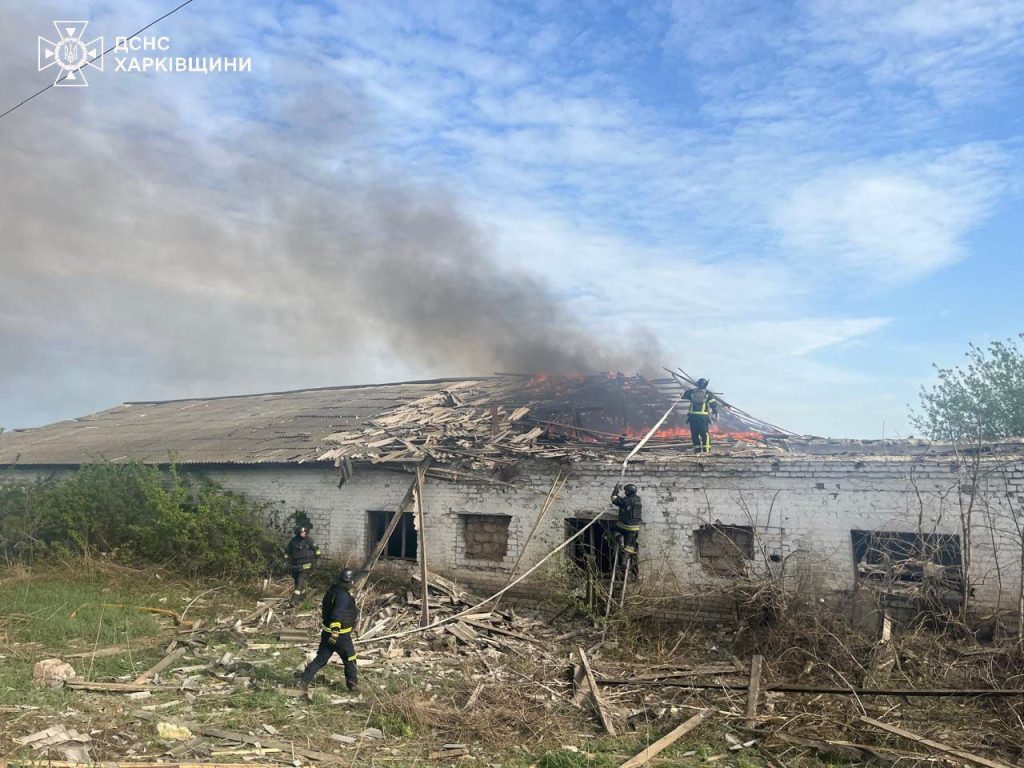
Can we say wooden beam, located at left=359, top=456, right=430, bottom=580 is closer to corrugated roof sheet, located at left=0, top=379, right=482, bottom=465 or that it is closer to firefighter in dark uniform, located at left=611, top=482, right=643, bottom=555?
corrugated roof sheet, located at left=0, top=379, right=482, bottom=465

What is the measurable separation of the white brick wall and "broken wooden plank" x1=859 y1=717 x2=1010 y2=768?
3297 mm

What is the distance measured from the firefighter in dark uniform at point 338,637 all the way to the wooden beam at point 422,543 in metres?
2.58

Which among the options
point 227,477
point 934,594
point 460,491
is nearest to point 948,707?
point 934,594

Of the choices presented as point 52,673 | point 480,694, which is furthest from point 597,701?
point 52,673

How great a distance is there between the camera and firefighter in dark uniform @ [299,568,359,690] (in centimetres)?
808

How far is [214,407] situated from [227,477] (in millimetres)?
8205

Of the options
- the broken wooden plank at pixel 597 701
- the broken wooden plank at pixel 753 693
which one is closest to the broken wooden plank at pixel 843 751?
the broken wooden plank at pixel 753 693

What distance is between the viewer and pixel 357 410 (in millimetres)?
17594

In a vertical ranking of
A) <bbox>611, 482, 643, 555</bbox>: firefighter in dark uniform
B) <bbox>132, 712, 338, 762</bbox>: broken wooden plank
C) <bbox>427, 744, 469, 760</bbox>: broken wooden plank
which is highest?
<bbox>611, 482, 643, 555</bbox>: firefighter in dark uniform

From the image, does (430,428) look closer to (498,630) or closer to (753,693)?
(498,630)

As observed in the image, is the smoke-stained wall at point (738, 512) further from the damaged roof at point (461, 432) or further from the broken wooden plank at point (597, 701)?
the broken wooden plank at point (597, 701)

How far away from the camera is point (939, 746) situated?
5973 millimetres

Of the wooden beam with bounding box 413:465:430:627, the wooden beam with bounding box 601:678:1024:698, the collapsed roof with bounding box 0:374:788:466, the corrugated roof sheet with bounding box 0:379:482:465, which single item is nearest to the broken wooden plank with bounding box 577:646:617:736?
the wooden beam with bounding box 601:678:1024:698

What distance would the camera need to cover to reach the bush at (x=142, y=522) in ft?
45.5
